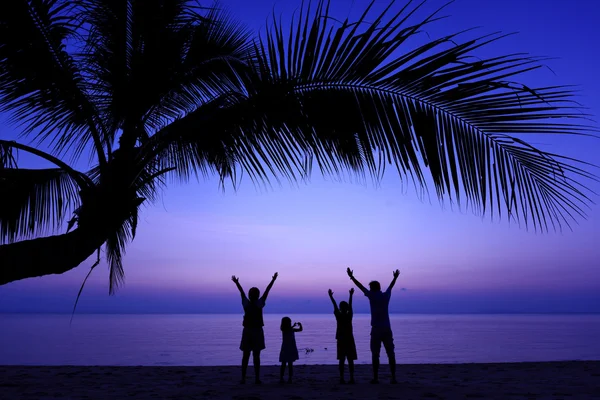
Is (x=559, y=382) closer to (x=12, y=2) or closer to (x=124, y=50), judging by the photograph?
(x=124, y=50)

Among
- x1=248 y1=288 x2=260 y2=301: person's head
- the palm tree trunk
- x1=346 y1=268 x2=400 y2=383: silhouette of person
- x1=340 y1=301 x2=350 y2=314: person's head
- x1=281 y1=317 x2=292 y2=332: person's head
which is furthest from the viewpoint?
x1=281 y1=317 x2=292 y2=332: person's head

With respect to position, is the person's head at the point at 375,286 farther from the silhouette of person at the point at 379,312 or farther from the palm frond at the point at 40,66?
the palm frond at the point at 40,66

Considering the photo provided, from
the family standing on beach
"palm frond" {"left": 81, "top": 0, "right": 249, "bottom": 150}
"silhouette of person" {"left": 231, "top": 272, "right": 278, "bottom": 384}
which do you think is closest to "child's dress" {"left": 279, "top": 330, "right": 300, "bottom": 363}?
the family standing on beach

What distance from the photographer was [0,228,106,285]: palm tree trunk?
10.4ft

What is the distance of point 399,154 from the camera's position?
3426 millimetres

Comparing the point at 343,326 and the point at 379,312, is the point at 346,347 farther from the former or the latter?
the point at 379,312

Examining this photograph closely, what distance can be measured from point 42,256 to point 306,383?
673 centimetres

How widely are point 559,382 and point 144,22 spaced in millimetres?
8763

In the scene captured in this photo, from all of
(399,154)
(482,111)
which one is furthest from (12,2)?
(482,111)

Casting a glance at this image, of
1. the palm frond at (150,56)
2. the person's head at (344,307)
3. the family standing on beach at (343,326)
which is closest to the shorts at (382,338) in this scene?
the family standing on beach at (343,326)

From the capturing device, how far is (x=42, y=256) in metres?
3.20

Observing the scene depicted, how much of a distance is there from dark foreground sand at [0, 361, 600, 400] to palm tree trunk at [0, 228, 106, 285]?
4538mm

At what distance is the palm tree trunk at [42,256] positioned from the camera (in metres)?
3.16

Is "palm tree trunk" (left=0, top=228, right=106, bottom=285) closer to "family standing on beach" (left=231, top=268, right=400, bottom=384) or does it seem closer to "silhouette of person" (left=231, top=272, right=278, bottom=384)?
"family standing on beach" (left=231, top=268, right=400, bottom=384)
